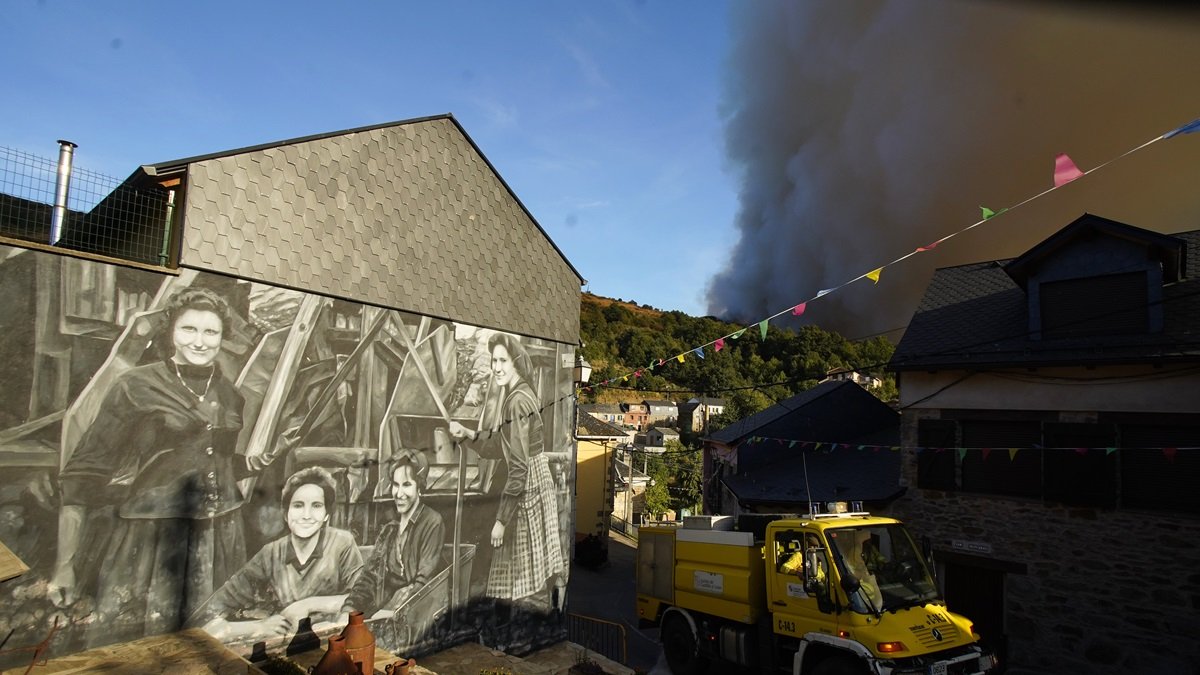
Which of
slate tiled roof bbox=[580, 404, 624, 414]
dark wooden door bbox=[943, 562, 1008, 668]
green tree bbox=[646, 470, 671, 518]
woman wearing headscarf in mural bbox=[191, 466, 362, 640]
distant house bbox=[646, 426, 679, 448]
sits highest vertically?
slate tiled roof bbox=[580, 404, 624, 414]

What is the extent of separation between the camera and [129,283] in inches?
309

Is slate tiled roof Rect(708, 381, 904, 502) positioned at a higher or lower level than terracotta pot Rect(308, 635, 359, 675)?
higher

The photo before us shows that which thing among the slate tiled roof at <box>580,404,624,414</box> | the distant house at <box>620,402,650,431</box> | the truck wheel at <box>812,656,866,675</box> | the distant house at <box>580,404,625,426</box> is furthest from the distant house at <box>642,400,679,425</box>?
the truck wheel at <box>812,656,866,675</box>

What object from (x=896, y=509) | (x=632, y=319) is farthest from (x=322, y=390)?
(x=632, y=319)

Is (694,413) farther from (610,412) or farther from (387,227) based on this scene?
(387,227)

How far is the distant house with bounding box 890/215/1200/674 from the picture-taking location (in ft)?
38.1

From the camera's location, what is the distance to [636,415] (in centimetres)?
9894

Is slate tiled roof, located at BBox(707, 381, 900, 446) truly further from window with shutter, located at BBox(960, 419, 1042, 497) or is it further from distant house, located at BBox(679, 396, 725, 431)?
distant house, located at BBox(679, 396, 725, 431)

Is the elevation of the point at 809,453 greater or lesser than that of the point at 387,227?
lesser

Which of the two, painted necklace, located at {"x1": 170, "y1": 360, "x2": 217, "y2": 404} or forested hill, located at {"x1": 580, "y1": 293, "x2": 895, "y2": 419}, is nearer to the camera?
painted necklace, located at {"x1": 170, "y1": 360, "x2": 217, "y2": 404}

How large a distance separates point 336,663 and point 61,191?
634 cm

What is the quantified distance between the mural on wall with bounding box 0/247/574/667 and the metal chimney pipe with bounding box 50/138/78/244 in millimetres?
468

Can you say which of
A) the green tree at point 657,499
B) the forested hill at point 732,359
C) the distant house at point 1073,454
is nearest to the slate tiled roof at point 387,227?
the distant house at point 1073,454

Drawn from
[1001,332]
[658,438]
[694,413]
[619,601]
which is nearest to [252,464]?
[1001,332]
